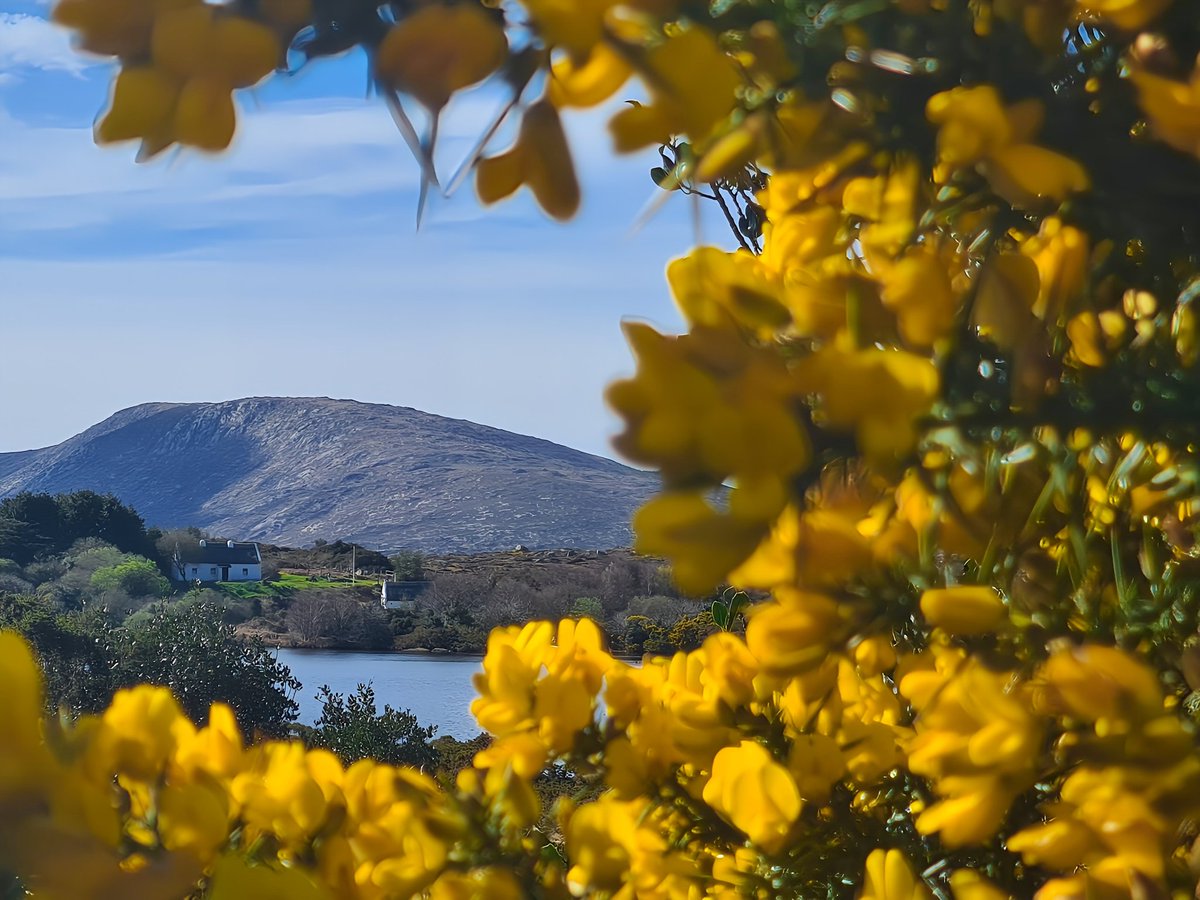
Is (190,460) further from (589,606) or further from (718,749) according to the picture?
(718,749)

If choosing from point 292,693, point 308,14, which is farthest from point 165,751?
point 292,693

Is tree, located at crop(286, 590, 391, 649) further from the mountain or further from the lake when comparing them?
the mountain

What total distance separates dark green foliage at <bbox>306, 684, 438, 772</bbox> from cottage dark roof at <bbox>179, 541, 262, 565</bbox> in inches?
577

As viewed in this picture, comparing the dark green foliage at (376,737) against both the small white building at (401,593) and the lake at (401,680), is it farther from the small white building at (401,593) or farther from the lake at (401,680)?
the small white building at (401,593)

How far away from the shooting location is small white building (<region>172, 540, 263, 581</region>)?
75.4ft

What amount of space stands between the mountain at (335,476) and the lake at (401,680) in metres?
12.1

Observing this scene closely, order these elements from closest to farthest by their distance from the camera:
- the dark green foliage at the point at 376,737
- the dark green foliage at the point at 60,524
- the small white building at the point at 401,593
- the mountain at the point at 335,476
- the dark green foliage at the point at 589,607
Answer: the dark green foliage at the point at 376,737
the dark green foliage at the point at 589,607
the small white building at the point at 401,593
the dark green foliage at the point at 60,524
the mountain at the point at 335,476

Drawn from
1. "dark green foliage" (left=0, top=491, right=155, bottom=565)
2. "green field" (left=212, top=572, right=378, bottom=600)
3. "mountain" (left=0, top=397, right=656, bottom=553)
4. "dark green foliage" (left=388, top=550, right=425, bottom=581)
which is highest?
"dark green foliage" (left=0, top=491, right=155, bottom=565)

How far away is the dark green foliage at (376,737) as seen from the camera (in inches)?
340

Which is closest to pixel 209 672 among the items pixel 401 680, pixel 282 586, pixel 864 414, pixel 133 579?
pixel 401 680

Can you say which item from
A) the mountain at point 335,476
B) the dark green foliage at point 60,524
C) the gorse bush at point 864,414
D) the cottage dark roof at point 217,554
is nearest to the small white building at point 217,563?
the cottage dark roof at point 217,554

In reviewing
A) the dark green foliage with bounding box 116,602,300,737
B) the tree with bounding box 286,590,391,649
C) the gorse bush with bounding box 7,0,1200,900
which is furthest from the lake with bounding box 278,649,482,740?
the gorse bush with bounding box 7,0,1200,900

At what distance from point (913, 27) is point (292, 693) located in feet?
44.5

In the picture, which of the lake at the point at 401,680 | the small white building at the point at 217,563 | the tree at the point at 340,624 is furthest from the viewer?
Answer: the small white building at the point at 217,563
